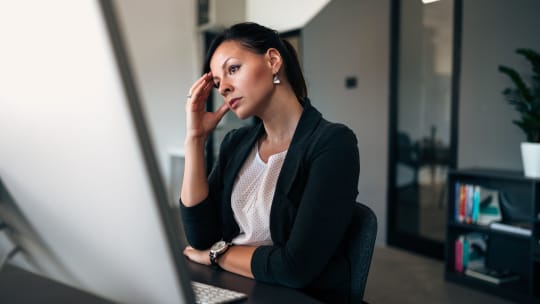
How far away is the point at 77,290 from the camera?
1.42 feet

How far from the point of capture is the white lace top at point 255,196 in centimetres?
110

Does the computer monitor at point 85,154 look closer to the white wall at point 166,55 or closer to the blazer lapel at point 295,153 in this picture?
the blazer lapel at point 295,153

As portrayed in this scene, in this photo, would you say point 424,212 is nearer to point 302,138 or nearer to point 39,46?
point 302,138

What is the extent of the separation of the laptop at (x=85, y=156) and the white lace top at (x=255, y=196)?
699 millimetres

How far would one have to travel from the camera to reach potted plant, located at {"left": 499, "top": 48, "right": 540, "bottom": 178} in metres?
2.59

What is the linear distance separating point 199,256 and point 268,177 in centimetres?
26

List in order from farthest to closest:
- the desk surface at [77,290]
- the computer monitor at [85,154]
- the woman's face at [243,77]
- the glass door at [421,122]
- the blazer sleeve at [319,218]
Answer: the glass door at [421,122], the woman's face at [243,77], the blazer sleeve at [319,218], the desk surface at [77,290], the computer monitor at [85,154]

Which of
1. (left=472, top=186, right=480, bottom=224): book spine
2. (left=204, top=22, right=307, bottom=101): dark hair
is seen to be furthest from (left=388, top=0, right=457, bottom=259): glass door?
(left=204, top=22, right=307, bottom=101): dark hair

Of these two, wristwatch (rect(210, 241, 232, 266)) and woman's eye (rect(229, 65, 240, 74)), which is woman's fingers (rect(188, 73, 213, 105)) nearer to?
woman's eye (rect(229, 65, 240, 74))

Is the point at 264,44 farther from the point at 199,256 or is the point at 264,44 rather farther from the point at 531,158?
the point at 531,158

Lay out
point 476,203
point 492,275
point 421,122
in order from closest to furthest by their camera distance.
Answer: point 492,275
point 476,203
point 421,122

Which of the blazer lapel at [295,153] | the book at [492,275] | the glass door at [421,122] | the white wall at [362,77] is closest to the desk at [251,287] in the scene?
the blazer lapel at [295,153]

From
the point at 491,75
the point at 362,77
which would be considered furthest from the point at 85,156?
the point at 362,77

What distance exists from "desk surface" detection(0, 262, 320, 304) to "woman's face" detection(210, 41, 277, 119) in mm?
404
